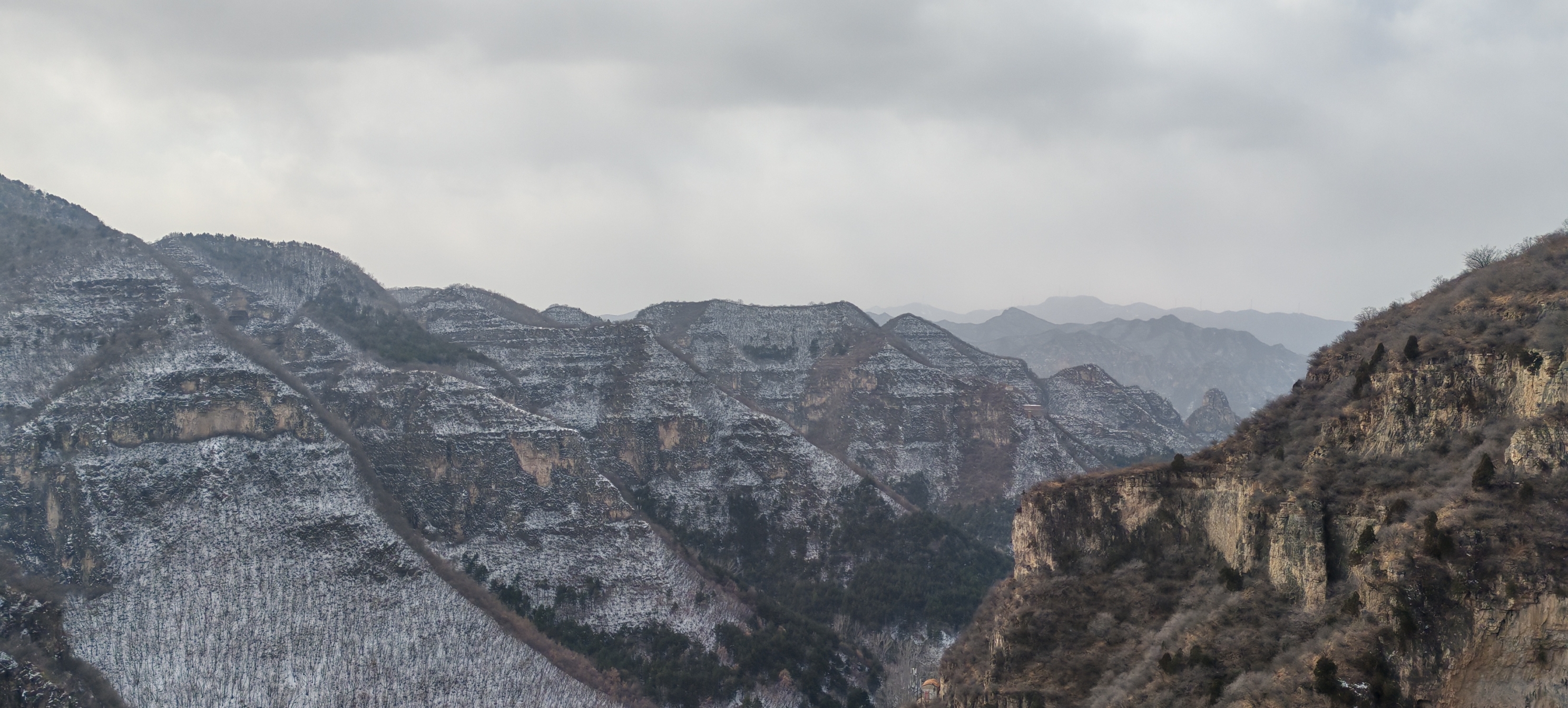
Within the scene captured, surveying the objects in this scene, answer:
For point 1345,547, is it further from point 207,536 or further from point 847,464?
point 847,464

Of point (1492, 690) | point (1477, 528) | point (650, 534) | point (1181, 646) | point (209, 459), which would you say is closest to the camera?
point (1492, 690)

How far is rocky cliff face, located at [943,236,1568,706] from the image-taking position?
31.9m

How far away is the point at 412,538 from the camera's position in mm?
99812

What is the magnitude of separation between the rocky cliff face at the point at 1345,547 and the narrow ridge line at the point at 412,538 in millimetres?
46748

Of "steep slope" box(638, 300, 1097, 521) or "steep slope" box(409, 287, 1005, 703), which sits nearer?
"steep slope" box(409, 287, 1005, 703)

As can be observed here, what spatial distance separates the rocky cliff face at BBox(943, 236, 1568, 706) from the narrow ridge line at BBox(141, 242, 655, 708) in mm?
46748

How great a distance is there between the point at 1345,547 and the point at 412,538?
91927mm

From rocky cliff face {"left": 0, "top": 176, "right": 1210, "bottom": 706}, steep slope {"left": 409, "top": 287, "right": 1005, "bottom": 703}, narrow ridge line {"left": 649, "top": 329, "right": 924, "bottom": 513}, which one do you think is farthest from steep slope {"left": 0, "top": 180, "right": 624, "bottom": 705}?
narrow ridge line {"left": 649, "top": 329, "right": 924, "bottom": 513}

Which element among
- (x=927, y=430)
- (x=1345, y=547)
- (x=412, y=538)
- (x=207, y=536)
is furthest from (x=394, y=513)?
(x=927, y=430)

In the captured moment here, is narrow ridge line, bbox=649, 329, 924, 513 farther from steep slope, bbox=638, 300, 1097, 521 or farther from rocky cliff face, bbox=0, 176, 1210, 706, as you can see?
steep slope, bbox=638, 300, 1097, 521

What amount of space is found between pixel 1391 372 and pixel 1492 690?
64.8ft

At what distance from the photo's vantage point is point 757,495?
13925cm

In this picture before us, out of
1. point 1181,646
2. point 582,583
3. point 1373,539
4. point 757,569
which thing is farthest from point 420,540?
point 1373,539

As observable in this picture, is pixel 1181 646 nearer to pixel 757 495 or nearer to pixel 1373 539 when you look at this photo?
pixel 1373 539
